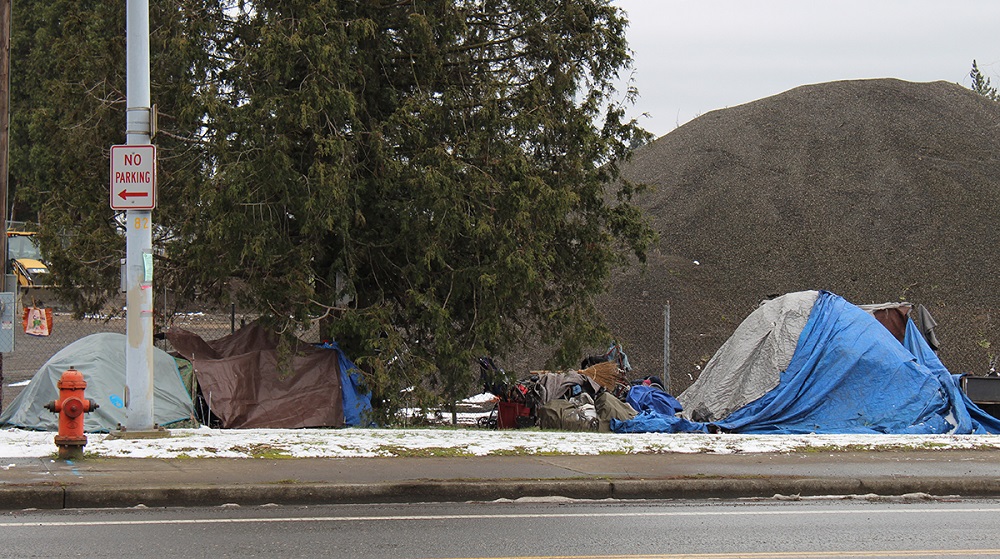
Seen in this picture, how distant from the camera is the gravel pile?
93.4 feet

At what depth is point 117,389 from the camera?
12992mm

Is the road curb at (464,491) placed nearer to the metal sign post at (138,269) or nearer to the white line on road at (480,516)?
the white line on road at (480,516)

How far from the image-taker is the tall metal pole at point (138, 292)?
1096 centimetres

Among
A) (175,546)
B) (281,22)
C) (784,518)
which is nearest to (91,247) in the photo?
(281,22)

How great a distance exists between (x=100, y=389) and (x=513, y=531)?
24.2ft

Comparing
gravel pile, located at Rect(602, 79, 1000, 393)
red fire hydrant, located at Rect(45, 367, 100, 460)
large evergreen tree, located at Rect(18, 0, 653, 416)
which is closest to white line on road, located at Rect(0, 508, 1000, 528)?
red fire hydrant, located at Rect(45, 367, 100, 460)

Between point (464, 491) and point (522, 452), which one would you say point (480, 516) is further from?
point (522, 452)

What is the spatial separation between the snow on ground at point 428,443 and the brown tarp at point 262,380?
2459 millimetres

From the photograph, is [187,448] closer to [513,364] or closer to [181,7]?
[181,7]

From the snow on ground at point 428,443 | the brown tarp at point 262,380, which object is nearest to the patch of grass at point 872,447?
the snow on ground at point 428,443

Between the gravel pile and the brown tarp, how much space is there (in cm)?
1092

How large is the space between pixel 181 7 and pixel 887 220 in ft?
90.2

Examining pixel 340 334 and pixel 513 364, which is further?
pixel 513 364

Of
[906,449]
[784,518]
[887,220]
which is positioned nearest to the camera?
[784,518]
